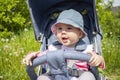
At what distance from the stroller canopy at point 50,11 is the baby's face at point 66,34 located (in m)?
0.43

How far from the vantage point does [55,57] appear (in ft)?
12.1

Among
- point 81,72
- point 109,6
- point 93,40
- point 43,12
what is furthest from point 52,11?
point 109,6

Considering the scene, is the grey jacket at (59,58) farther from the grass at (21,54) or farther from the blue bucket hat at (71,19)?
the grass at (21,54)

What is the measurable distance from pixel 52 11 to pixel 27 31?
9.77ft

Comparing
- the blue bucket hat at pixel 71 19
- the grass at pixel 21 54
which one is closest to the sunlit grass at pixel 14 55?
the grass at pixel 21 54

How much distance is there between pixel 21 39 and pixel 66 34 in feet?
10.5

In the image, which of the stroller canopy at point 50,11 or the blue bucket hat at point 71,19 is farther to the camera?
the stroller canopy at point 50,11

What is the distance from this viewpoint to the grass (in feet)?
18.8

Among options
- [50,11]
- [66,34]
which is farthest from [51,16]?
[66,34]

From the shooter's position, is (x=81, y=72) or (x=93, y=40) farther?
(x=93, y=40)

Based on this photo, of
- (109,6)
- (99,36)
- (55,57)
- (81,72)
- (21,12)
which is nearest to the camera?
(55,57)

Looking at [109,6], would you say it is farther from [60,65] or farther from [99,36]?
[60,65]

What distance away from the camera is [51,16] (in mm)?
4766

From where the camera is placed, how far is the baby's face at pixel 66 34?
4180mm
